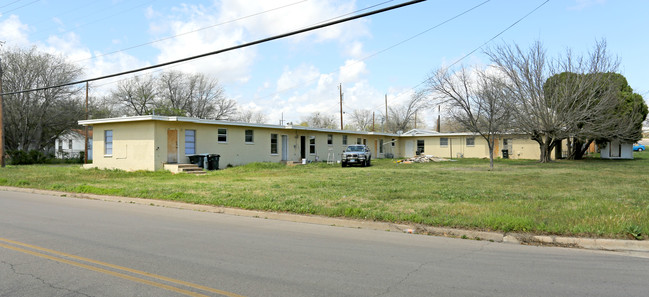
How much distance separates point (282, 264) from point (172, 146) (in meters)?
21.6

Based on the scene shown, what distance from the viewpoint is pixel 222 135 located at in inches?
1116

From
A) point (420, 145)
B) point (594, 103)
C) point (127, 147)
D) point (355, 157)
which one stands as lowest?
point (355, 157)

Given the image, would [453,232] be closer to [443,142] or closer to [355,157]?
[355,157]

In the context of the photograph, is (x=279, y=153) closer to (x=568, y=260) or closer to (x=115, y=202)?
(x=115, y=202)

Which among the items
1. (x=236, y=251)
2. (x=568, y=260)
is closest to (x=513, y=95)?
(x=568, y=260)

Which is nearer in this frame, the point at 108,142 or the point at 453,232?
the point at 453,232

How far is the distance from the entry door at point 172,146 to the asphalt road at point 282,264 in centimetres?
1667

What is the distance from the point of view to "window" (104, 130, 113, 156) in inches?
1074

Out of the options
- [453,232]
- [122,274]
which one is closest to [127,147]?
[122,274]

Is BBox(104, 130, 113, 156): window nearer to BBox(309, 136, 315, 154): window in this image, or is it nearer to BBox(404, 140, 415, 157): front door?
BBox(309, 136, 315, 154): window

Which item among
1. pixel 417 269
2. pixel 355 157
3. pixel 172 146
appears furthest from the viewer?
pixel 355 157

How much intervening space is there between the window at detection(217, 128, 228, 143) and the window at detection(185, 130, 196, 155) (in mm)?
1887

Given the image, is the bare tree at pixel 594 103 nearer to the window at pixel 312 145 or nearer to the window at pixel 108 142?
the window at pixel 312 145

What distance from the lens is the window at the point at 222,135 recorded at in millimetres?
28156
